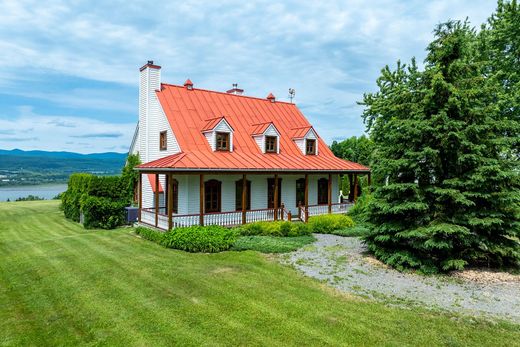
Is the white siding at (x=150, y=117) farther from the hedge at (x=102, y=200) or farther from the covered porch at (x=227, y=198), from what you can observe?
the hedge at (x=102, y=200)

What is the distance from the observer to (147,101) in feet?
76.3

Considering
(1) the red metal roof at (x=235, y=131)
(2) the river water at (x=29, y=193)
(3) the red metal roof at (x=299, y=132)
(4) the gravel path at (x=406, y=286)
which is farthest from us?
(2) the river water at (x=29, y=193)

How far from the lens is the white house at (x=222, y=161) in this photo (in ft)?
60.8

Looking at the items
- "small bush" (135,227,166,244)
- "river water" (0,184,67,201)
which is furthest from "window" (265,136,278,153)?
"river water" (0,184,67,201)

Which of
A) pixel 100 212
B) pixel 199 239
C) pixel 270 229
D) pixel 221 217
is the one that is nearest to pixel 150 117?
pixel 100 212

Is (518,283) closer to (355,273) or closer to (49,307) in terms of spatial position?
(355,273)

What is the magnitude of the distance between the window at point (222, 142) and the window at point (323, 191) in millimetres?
7171

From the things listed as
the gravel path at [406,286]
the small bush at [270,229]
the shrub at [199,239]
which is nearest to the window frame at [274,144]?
the small bush at [270,229]

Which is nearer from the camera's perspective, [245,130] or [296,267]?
[296,267]

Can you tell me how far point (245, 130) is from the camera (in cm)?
2388

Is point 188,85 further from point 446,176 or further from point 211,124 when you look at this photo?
point 446,176

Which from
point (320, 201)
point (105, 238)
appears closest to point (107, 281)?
point (105, 238)

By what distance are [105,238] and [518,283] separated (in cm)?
1552

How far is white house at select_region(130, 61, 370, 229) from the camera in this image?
18.5 m
